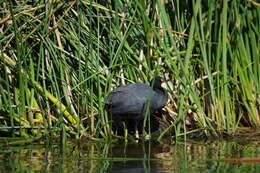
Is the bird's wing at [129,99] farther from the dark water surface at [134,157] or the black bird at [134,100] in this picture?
the dark water surface at [134,157]

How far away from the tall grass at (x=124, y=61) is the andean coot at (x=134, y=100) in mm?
136

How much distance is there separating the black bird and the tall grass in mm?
136

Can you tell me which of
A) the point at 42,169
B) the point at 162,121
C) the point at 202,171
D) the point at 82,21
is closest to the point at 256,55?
the point at 162,121

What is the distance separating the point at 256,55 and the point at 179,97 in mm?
991

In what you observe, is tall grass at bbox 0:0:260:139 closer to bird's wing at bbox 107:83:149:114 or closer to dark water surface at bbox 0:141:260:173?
bird's wing at bbox 107:83:149:114

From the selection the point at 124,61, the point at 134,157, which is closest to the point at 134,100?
the point at 124,61

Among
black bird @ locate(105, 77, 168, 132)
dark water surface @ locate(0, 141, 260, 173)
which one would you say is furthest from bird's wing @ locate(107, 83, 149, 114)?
dark water surface @ locate(0, 141, 260, 173)

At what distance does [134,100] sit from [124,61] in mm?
425

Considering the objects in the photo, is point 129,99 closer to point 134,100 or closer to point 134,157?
point 134,100

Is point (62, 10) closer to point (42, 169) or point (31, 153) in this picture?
point (31, 153)

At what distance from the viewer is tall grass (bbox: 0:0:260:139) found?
6.52 meters

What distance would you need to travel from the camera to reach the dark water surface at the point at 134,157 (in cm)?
511

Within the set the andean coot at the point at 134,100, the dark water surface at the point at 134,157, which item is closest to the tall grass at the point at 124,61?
the andean coot at the point at 134,100

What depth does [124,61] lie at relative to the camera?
682cm
